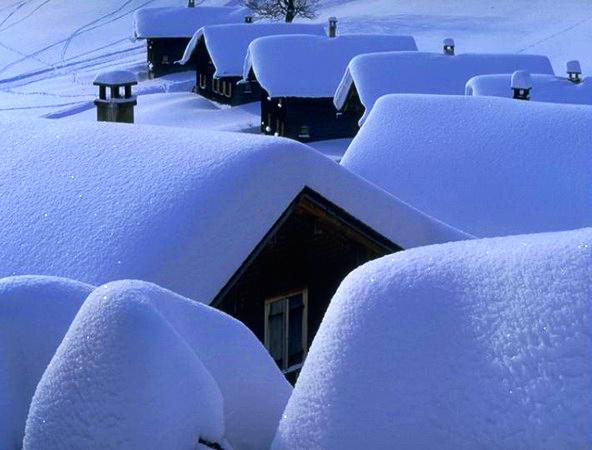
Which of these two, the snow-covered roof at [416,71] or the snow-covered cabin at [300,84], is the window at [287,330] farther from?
the snow-covered cabin at [300,84]

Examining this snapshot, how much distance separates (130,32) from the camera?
218ft

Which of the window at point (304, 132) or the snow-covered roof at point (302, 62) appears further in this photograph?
the snow-covered roof at point (302, 62)

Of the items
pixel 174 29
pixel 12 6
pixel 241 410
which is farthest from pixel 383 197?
pixel 12 6

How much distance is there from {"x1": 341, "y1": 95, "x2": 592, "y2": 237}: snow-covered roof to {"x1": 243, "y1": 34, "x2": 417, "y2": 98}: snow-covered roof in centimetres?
1526

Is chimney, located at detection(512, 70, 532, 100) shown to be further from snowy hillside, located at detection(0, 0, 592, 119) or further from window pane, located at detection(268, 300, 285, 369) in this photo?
snowy hillside, located at detection(0, 0, 592, 119)

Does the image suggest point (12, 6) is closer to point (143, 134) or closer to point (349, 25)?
point (349, 25)

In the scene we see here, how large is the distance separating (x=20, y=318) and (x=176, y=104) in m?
31.9

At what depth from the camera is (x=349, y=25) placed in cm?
6244

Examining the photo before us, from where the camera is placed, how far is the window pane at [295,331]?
893cm

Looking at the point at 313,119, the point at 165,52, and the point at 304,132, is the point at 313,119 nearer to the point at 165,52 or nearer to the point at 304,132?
the point at 304,132

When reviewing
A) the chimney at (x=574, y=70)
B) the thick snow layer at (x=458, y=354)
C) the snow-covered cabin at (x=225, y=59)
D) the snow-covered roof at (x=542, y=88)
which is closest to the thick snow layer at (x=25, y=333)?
the thick snow layer at (x=458, y=354)

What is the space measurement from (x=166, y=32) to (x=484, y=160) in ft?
119

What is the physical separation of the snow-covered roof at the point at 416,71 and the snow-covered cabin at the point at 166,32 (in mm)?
20994

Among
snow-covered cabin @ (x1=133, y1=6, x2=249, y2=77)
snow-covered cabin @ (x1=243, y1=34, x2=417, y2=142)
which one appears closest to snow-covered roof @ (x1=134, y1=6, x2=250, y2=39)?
snow-covered cabin @ (x1=133, y1=6, x2=249, y2=77)
